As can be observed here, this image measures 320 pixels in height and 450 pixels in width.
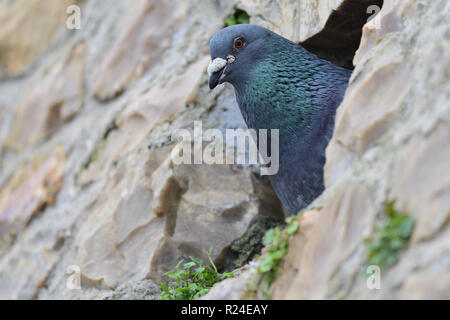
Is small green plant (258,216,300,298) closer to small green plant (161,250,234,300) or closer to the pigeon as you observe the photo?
small green plant (161,250,234,300)

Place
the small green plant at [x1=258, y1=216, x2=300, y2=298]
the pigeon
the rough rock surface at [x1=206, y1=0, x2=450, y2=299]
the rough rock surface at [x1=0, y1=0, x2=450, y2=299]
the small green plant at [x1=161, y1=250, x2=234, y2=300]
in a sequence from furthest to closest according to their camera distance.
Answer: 1. the pigeon
2. the small green plant at [x1=161, y1=250, x2=234, y2=300]
3. the small green plant at [x1=258, y1=216, x2=300, y2=298]
4. the rough rock surface at [x1=0, y1=0, x2=450, y2=299]
5. the rough rock surface at [x1=206, y1=0, x2=450, y2=299]

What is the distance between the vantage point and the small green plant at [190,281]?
10.6ft

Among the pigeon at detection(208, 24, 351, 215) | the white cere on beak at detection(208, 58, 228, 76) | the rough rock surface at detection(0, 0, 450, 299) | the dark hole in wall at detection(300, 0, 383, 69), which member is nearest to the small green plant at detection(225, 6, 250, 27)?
the rough rock surface at detection(0, 0, 450, 299)

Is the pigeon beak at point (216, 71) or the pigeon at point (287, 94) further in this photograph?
the pigeon beak at point (216, 71)

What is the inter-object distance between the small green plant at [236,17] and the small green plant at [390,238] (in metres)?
2.64

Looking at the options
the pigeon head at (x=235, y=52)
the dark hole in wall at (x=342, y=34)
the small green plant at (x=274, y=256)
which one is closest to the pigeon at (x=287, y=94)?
the pigeon head at (x=235, y=52)

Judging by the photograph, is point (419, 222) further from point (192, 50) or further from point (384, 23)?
point (192, 50)

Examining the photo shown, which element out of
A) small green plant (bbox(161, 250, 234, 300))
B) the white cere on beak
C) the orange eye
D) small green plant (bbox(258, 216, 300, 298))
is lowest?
small green plant (bbox(161, 250, 234, 300))

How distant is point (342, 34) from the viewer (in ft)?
13.4

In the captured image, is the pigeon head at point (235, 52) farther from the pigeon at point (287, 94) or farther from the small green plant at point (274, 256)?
the small green plant at point (274, 256)

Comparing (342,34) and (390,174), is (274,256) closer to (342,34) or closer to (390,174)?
(390,174)

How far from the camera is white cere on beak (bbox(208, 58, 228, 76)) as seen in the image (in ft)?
12.4

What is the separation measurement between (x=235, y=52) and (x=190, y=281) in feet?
4.53

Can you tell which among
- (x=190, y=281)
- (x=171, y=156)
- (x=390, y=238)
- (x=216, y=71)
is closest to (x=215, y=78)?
(x=216, y=71)
